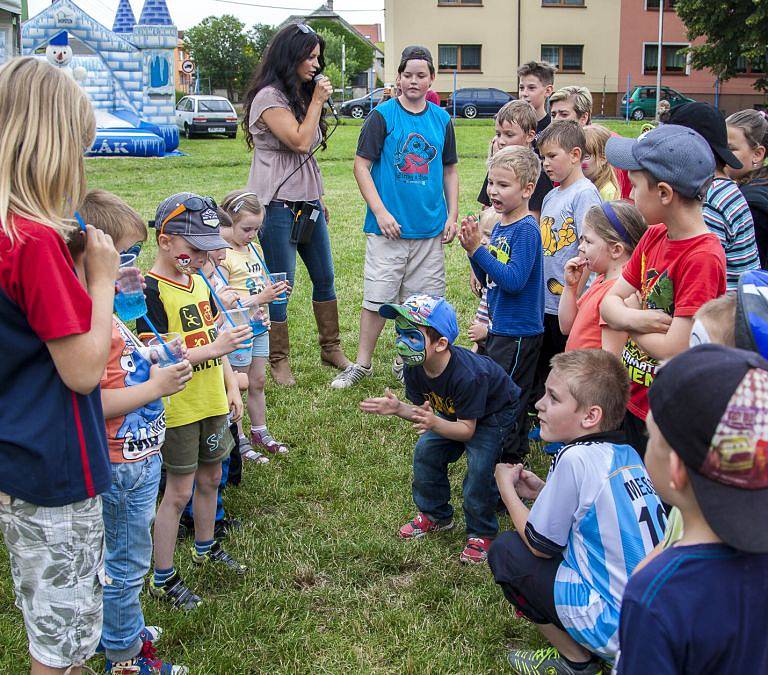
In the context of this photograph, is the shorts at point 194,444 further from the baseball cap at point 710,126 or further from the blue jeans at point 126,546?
the baseball cap at point 710,126

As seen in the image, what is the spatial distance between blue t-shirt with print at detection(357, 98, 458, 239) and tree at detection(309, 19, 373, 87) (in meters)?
52.8

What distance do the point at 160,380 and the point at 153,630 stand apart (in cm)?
114

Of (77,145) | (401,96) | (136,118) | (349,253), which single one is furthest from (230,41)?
(77,145)

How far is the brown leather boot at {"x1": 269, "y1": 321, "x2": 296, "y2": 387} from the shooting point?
5.89 meters

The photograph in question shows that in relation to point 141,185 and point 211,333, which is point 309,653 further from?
point 141,185

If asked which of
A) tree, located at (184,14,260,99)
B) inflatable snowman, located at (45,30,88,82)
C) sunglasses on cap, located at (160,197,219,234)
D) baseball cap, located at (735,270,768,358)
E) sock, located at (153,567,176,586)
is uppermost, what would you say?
tree, located at (184,14,260,99)

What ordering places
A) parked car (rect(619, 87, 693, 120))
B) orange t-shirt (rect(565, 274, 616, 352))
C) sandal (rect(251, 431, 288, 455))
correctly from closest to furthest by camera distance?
orange t-shirt (rect(565, 274, 616, 352)) → sandal (rect(251, 431, 288, 455)) → parked car (rect(619, 87, 693, 120))

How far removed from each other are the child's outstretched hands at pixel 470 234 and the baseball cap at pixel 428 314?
576mm

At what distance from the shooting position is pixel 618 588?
103 inches

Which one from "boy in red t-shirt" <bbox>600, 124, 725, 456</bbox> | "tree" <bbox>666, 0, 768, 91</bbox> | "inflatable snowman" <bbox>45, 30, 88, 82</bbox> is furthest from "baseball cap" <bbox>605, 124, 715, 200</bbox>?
"tree" <bbox>666, 0, 768, 91</bbox>

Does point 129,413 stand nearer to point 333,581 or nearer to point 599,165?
point 333,581

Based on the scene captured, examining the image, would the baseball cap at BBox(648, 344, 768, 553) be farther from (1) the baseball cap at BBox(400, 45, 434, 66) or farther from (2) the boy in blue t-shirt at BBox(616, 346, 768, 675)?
(1) the baseball cap at BBox(400, 45, 434, 66)

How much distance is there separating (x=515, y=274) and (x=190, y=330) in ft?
5.72

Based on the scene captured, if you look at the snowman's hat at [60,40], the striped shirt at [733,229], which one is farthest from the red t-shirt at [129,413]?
the snowman's hat at [60,40]
